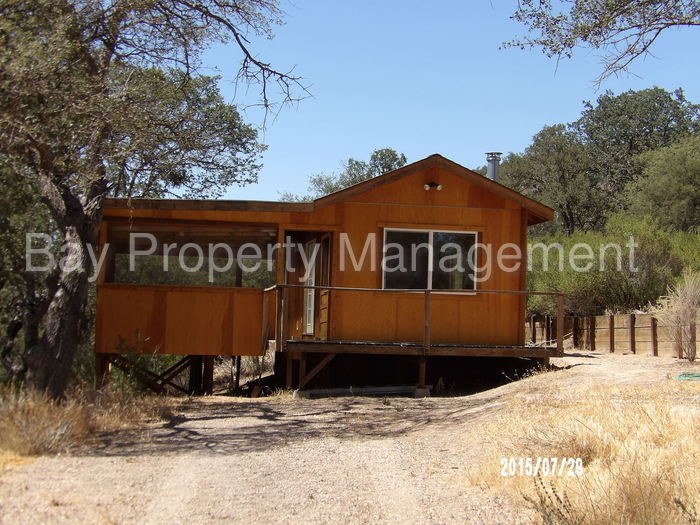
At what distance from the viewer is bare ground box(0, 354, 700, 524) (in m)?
5.59

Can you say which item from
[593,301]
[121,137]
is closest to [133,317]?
[121,137]

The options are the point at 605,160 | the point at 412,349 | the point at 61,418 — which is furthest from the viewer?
the point at 605,160

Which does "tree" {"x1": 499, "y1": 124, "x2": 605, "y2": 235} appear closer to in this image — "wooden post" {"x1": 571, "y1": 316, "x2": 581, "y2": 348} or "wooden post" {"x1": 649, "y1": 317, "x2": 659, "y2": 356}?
"wooden post" {"x1": 571, "y1": 316, "x2": 581, "y2": 348}

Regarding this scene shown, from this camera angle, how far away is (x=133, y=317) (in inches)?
516

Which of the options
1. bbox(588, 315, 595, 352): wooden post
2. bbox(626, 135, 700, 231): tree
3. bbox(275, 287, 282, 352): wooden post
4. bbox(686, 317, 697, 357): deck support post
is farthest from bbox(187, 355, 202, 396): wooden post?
bbox(626, 135, 700, 231): tree

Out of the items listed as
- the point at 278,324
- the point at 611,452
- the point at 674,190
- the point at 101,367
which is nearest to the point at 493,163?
the point at 278,324

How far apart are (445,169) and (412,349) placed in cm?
A: 313

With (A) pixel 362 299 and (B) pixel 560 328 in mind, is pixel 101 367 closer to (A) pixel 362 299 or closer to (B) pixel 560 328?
(A) pixel 362 299

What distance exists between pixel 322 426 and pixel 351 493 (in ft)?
11.3

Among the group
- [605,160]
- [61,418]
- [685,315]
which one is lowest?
[61,418]

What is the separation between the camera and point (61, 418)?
315 inches

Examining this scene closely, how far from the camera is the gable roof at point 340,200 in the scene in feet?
42.6

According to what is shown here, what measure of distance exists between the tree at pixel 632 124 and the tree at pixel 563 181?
4.15m

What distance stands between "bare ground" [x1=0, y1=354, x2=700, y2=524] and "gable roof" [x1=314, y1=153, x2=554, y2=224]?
388 centimetres
